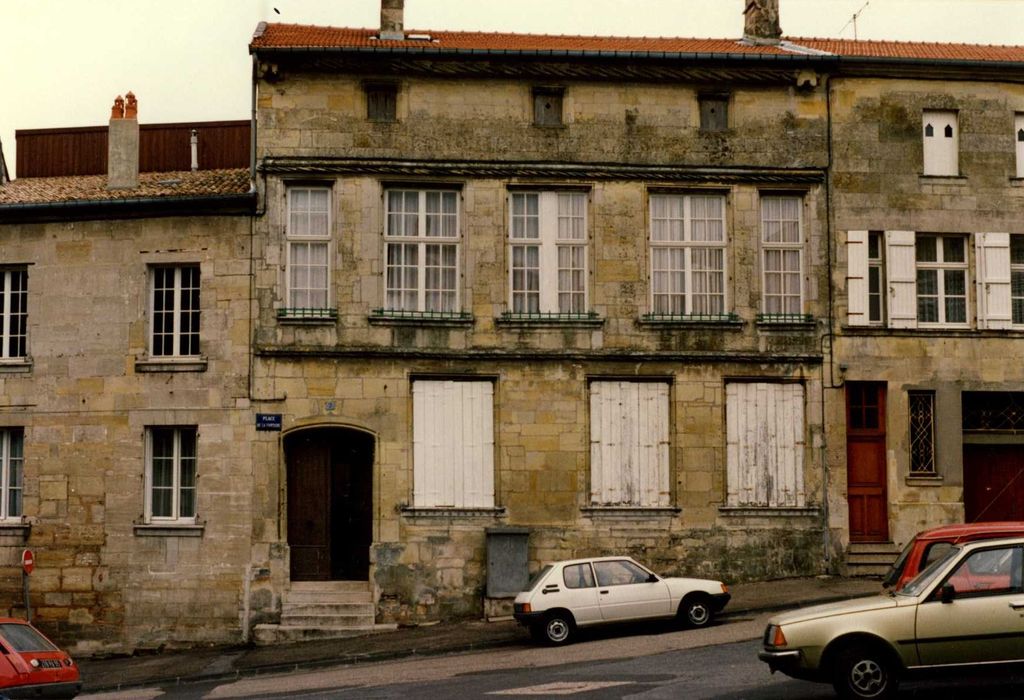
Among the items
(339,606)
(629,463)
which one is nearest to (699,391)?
(629,463)

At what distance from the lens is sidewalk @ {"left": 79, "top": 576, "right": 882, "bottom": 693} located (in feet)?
67.7

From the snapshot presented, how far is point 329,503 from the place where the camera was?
2408 centimetres

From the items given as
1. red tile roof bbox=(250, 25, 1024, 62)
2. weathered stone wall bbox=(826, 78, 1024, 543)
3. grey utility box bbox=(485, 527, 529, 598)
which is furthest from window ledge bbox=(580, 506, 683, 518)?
red tile roof bbox=(250, 25, 1024, 62)

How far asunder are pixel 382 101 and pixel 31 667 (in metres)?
11.7

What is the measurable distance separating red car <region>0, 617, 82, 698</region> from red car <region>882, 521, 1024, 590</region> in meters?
10.4

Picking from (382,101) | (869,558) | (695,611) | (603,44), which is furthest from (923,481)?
(382,101)

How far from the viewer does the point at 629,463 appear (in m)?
24.3

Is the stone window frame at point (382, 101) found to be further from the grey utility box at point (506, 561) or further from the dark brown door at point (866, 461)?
the dark brown door at point (866, 461)

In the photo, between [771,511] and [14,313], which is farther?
[14,313]

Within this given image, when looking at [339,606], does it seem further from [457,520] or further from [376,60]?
[376,60]

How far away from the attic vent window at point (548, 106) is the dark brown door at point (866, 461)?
715 centimetres

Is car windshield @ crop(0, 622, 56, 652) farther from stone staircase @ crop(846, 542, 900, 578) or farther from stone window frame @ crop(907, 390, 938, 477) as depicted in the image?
stone window frame @ crop(907, 390, 938, 477)

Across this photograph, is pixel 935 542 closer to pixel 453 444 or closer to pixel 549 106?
pixel 453 444

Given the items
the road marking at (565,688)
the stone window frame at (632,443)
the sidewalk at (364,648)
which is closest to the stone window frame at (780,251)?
the stone window frame at (632,443)
